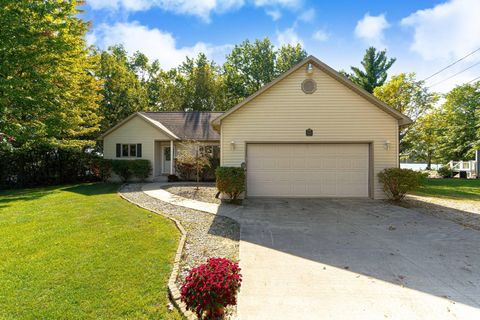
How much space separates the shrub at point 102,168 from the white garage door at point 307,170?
11098mm

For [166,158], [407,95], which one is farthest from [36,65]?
[407,95]

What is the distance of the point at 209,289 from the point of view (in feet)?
8.43

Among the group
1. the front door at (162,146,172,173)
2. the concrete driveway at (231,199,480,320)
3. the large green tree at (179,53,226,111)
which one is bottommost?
the concrete driveway at (231,199,480,320)

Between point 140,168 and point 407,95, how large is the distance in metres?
23.0

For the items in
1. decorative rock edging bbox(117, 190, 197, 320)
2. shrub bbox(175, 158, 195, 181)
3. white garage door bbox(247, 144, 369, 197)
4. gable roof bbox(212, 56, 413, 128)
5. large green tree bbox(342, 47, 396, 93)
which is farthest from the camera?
large green tree bbox(342, 47, 396, 93)

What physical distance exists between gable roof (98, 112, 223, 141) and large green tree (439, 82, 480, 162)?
24.4 metres

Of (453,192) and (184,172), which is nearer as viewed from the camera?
(453,192)

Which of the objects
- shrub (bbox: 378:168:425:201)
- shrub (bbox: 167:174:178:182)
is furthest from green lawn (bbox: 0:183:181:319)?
shrub (bbox: 167:174:178:182)

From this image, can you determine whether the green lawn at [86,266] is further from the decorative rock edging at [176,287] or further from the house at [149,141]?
the house at [149,141]

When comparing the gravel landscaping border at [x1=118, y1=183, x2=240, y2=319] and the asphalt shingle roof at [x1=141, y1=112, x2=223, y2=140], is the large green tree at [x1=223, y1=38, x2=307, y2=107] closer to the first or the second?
the asphalt shingle roof at [x1=141, y1=112, x2=223, y2=140]

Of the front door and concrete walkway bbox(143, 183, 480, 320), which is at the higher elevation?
the front door

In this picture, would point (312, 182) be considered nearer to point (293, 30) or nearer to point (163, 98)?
point (293, 30)

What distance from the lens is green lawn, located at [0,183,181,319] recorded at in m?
2.91

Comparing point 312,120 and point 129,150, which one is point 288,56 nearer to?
point 129,150
